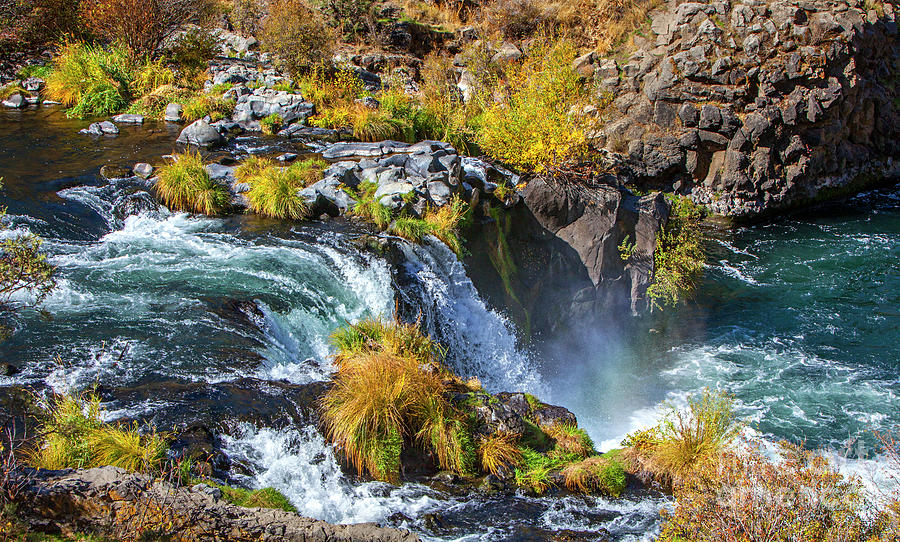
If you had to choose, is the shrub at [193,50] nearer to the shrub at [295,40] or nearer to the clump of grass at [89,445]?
the shrub at [295,40]

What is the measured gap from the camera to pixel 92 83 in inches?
658

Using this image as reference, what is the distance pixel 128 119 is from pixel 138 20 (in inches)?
166

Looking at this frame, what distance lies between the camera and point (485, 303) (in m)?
10.7

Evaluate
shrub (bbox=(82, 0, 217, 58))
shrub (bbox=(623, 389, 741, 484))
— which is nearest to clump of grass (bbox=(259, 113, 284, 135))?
shrub (bbox=(82, 0, 217, 58))

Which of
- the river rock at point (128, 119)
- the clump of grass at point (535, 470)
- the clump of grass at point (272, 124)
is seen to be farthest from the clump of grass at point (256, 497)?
the river rock at point (128, 119)

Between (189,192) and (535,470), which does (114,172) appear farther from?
(535,470)

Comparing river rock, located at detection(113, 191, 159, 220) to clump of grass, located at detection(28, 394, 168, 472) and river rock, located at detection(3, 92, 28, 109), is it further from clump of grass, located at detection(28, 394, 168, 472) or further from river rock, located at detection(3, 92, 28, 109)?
river rock, located at detection(3, 92, 28, 109)

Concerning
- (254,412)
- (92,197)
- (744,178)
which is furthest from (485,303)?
(744,178)

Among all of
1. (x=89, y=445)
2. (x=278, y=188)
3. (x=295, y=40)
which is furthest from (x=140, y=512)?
(x=295, y=40)

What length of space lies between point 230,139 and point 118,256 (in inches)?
218

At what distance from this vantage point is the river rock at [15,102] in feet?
54.2

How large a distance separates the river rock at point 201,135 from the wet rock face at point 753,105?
995 cm

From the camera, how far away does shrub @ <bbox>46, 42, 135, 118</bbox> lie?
16.4 metres

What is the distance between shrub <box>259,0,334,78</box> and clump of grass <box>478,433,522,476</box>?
13.4 meters
